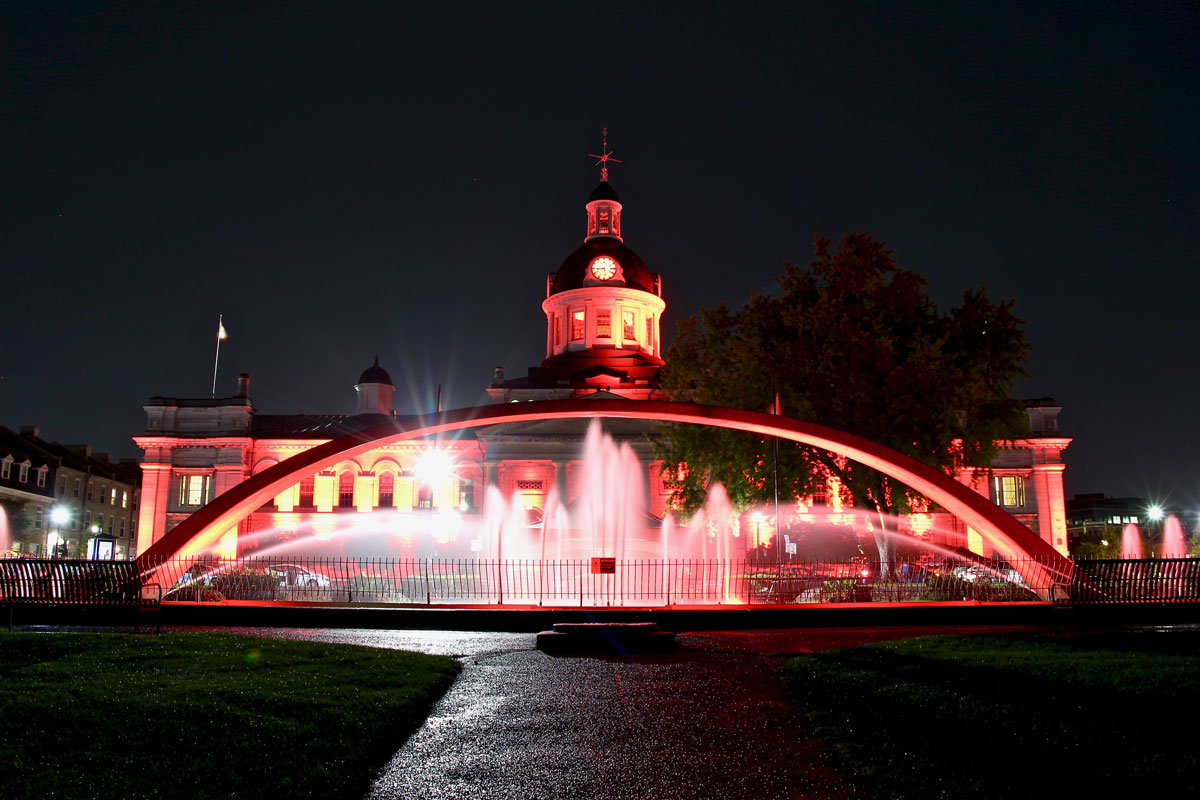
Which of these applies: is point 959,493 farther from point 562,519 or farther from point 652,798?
point 562,519

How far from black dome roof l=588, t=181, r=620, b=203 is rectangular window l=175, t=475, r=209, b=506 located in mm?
36517

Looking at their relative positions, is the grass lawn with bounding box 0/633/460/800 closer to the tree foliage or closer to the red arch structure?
the red arch structure

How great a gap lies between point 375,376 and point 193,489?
15379 mm

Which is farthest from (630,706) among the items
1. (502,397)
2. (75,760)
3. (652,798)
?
(502,397)

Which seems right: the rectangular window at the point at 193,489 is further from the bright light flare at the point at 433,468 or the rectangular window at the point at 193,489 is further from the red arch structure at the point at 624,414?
the red arch structure at the point at 624,414

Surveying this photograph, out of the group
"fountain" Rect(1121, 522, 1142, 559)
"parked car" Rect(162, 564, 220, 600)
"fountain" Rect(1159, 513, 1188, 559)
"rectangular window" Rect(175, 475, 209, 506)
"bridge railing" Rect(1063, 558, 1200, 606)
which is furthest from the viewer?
"fountain" Rect(1121, 522, 1142, 559)

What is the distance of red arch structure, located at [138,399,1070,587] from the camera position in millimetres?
17312

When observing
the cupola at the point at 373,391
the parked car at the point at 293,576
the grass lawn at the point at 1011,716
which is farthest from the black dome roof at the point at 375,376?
the grass lawn at the point at 1011,716

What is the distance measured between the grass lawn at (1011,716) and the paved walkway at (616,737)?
0.41 metres

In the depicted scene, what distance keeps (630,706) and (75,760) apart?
469cm

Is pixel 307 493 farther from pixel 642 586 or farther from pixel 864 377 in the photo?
pixel 864 377

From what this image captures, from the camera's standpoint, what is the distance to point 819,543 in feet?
159

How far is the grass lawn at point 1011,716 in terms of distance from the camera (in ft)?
19.7

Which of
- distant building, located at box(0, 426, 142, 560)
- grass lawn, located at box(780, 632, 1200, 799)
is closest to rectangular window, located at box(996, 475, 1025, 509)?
grass lawn, located at box(780, 632, 1200, 799)
